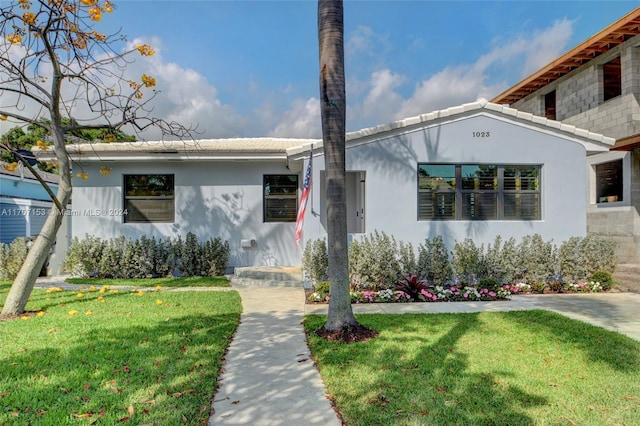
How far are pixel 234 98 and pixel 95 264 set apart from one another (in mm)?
9095

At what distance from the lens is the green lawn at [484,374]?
3.10 meters

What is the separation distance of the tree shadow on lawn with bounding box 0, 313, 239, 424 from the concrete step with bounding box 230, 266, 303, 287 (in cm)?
402

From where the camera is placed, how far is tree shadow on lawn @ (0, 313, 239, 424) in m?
3.08

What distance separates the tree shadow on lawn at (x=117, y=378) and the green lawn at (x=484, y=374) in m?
1.31

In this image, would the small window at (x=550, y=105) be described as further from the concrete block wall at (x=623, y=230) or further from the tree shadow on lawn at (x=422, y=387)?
the tree shadow on lawn at (x=422, y=387)

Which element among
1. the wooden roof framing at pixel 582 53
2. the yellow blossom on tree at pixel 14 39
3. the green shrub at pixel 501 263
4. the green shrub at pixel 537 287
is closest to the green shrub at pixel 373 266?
the green shrub at pixel 501 263

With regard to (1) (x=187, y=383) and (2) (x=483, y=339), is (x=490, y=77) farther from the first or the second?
(1) (x=187, y=383)

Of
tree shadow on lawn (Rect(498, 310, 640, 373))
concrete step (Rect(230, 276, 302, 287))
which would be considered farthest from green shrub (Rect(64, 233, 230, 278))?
tree shadow on lawn (Rect(498, 310, 640, 373))

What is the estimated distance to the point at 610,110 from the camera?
1178 cm

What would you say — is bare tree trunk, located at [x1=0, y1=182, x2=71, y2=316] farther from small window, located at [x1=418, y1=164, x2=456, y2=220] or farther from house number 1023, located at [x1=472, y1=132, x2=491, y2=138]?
house number 1023, located at [x1=472, y1=132, x2=491, y2=138]

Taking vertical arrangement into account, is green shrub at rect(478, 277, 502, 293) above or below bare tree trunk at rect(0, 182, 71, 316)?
below

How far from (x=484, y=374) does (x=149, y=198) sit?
1008cm

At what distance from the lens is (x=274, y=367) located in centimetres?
418

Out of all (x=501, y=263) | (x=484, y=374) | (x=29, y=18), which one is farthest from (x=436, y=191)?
(x=29, y=18)
